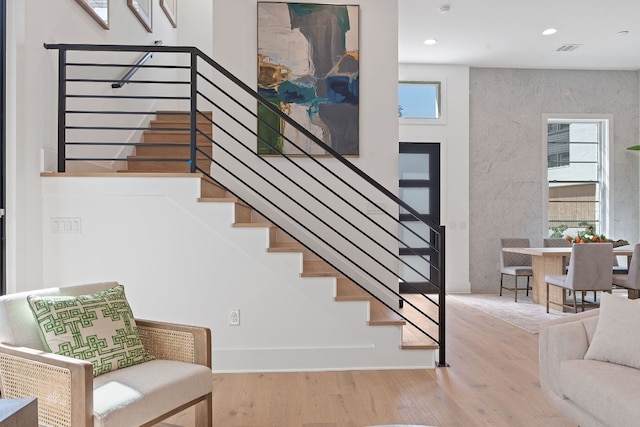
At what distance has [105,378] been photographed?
227cm

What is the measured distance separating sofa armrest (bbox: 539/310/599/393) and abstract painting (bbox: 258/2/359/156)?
2.87 meters

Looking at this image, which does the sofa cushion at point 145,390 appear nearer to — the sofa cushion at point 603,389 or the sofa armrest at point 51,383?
the sofa armrest at point 51,383

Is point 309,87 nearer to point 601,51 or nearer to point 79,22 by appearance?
point 79,22

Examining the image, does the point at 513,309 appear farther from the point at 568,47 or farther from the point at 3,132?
the point at 3,132

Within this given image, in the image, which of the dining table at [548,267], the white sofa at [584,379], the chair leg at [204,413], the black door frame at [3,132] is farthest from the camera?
the dining table at [548,267]

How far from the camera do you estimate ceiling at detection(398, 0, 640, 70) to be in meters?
5.76

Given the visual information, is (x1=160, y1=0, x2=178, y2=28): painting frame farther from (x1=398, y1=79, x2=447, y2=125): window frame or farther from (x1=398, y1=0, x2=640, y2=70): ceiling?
(x1=398, y1=79, x2=447, y2=125): window frame

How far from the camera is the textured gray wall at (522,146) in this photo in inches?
308

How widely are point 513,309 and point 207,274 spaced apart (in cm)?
426

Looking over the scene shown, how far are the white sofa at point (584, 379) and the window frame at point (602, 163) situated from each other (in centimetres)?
567

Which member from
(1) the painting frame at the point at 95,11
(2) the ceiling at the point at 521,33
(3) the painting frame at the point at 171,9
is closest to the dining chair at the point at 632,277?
(2) the ceiling at the point at 521,33

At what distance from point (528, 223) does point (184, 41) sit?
5.83m

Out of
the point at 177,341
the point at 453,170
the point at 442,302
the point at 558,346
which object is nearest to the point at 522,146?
the point at 453,170

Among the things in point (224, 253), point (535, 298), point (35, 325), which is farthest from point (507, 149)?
point (35, 325)
